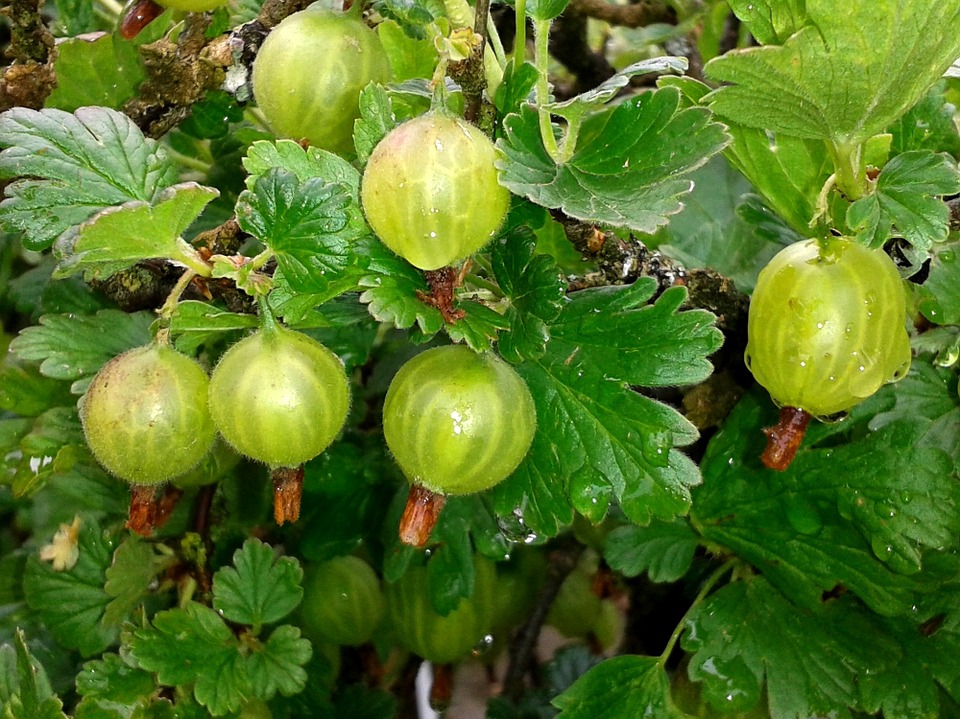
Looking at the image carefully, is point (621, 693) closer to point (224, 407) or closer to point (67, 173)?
point (224, 407)

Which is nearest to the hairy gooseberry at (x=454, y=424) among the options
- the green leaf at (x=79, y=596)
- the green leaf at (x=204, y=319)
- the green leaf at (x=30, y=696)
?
the green leaf at (x=204, y=319)

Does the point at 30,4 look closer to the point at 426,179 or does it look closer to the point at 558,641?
the point at 426,179

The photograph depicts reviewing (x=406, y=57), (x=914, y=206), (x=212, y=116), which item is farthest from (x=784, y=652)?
(x=212, y=116)

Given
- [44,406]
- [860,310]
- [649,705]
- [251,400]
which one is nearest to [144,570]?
[44,406]

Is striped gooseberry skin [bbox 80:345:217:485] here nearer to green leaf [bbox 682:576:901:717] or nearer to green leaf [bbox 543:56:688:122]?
green leaf [bbox 543:56:688:122]

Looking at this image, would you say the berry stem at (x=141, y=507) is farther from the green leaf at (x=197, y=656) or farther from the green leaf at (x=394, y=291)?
the green leaf at (x=394, y=291)

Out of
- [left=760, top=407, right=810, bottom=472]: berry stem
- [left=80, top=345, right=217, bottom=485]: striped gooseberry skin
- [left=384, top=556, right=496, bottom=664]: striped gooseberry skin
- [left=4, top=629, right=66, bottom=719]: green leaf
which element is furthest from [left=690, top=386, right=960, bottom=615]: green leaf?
[left=4, top=629, right=66, bottom=719]: green leaf
